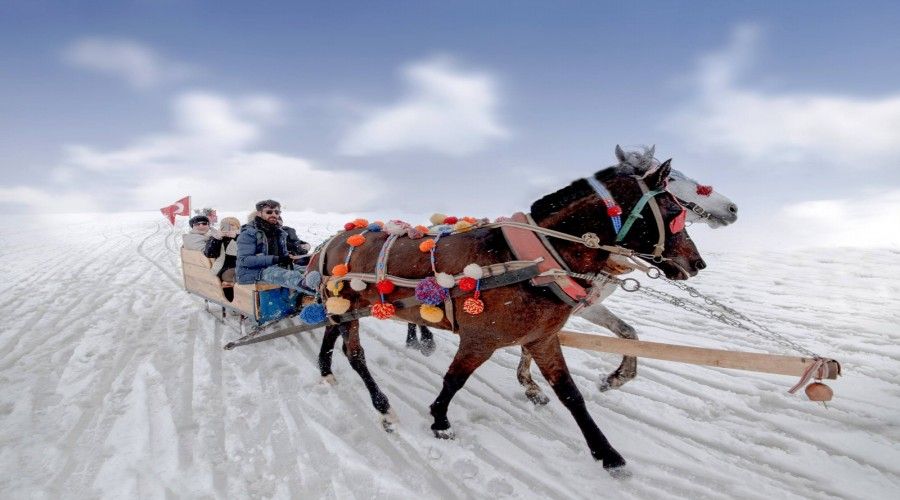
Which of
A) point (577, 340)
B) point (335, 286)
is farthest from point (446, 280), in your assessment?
point (335, 286)

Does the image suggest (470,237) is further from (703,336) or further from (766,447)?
(703,336)

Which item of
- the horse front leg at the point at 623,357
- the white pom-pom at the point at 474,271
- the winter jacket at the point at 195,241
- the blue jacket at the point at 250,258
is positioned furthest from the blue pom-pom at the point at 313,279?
the winter jacket at the point at 195,241

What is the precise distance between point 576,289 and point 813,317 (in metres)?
5.09

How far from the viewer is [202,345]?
16.5ft

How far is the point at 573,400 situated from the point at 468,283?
44.8 inches

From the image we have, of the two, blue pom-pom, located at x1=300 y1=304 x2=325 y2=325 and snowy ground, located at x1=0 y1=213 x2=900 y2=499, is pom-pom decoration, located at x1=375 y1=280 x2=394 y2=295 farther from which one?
snowy ground, located at x1=0 y1=213 x2=900 y2=499

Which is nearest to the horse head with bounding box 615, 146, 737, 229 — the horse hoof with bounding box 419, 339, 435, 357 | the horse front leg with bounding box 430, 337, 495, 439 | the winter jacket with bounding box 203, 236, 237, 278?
the horse front leg with bounding box 430, 337, 495, 439

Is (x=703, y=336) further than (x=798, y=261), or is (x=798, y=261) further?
(x=798, y=261)

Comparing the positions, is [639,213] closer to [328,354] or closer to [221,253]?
[328,354]

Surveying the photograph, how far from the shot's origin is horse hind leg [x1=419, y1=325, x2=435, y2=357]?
494cm

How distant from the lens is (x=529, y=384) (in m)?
3.79

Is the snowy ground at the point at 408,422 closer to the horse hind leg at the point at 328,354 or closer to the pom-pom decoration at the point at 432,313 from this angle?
the horse hind leg at the point at 328,354

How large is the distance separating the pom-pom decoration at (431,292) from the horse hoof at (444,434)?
1034mm

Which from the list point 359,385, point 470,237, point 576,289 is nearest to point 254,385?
point 359,385
